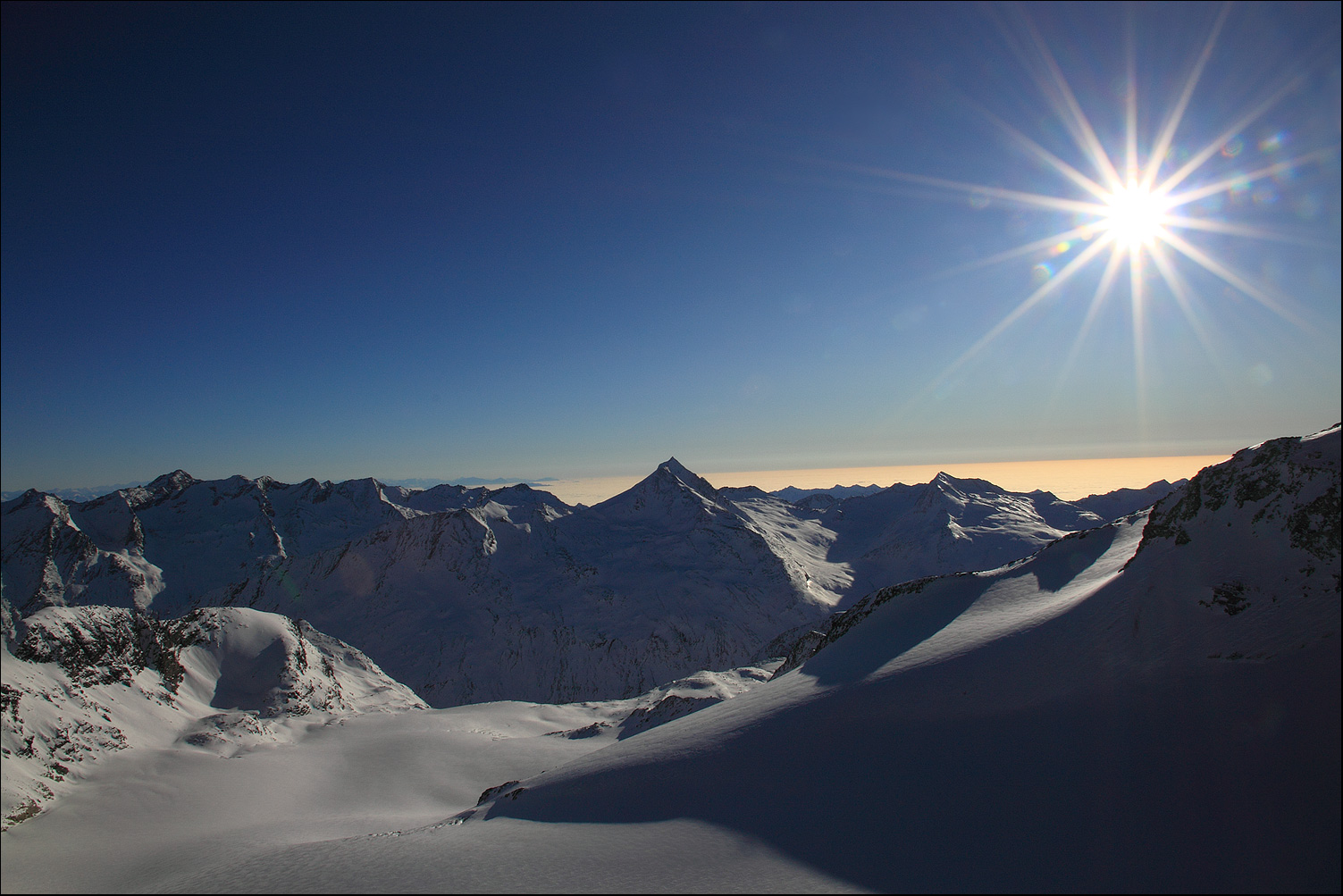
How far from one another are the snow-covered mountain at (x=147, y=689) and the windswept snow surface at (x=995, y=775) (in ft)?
18.5

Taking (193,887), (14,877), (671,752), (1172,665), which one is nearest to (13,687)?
(14,877)

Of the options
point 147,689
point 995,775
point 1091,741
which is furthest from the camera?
point 147,689

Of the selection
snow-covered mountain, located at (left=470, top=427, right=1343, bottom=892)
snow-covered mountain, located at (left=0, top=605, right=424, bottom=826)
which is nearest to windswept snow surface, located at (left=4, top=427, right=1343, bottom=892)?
snow-covered mountain, located at (left=470, top=427, right=1343, bottom=892)

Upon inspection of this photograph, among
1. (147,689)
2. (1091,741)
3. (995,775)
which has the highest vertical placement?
(1091,741)

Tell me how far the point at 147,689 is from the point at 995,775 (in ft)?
201

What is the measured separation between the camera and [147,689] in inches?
1751

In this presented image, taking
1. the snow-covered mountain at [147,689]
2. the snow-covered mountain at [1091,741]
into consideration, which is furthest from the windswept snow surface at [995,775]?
the snow-covered mountain at [147,689]

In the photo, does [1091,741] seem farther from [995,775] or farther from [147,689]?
[147,689]

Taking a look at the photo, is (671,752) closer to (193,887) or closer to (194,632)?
(193,887)

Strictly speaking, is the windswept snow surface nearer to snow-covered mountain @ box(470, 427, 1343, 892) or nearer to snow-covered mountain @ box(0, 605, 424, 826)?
snow-covered mountain @ box(470, 427, 1343, 892)

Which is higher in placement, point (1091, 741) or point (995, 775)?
point (1091, 741)

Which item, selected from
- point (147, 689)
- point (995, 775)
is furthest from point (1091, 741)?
point (147, 689)

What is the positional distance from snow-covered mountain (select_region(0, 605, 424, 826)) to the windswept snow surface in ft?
18.5

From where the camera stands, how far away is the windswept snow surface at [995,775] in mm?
10062
